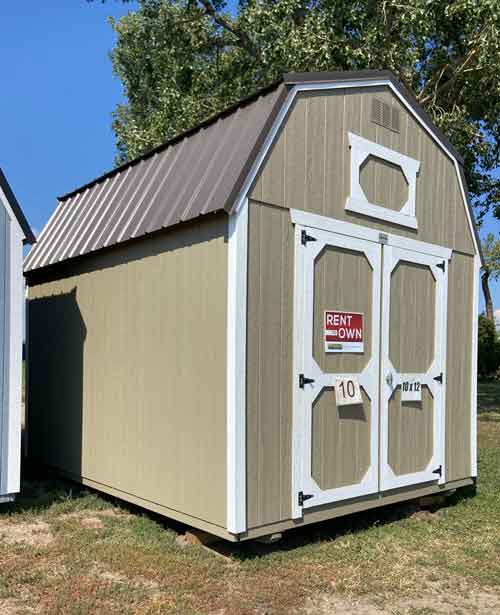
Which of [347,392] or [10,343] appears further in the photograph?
[10,343]

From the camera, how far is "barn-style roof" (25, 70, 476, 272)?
465 centimetres

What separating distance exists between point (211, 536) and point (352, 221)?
283cm

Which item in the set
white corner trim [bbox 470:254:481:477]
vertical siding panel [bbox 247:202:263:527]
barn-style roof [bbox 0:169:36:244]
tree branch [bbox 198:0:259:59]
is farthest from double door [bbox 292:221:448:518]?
tree branch [bbox 198:0:259:59]

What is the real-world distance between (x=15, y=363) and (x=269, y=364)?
2.38 metres

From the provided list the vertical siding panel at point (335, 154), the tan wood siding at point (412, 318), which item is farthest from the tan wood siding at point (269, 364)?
the tan wood siding at point (412, 318)

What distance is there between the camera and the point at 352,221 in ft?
17.5

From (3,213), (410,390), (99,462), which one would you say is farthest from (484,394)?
(3,213)

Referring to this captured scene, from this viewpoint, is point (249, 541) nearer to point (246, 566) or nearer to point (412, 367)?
point (246, 566)

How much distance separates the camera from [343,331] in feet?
17.0

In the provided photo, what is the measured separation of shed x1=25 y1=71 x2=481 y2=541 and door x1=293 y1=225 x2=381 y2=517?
16 millimetres

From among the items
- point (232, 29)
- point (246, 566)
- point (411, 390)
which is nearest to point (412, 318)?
point (411, 390)

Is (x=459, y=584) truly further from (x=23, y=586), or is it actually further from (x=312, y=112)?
(x=312, y=112)

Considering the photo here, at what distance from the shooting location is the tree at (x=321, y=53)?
995 cm

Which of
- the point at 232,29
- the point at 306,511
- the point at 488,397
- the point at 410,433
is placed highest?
the point at 232,29
